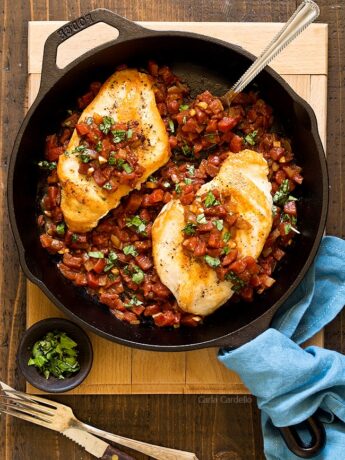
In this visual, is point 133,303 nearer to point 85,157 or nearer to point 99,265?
point 99,265

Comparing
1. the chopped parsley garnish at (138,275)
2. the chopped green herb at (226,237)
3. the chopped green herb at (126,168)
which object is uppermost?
the chopped green herb at (126,168)

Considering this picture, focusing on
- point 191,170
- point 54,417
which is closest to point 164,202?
point 191,170

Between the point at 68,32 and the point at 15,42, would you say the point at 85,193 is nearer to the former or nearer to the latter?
the point at 68,32

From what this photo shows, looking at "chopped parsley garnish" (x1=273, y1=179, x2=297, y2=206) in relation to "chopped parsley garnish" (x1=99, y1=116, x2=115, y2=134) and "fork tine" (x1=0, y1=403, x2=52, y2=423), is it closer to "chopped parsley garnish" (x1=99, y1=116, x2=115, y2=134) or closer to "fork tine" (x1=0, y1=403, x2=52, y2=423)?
"chopped parsley garnish" (x1=99, y1=116, x2=115, y2=134)

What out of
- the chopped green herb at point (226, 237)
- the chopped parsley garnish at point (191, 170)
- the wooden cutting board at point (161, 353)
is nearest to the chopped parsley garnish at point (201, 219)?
the chopped green herb at point (226, 237)

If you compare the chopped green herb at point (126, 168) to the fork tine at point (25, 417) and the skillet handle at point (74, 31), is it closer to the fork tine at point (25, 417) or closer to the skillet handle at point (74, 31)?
the skillet handle at point (74, 31)

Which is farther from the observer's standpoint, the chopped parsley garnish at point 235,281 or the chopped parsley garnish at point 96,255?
the chopped parsley garnish at point 96,255
